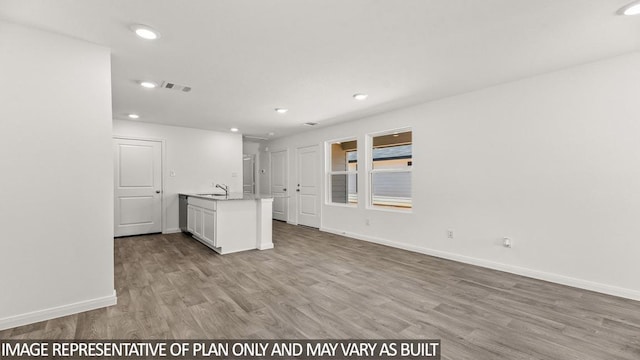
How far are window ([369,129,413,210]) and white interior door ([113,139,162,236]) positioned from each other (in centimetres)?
451

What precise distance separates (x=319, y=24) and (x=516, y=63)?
2196 mm

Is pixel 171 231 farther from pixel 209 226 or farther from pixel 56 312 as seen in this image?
pixel 56 312

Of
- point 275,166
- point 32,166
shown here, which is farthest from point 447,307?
point 275,166

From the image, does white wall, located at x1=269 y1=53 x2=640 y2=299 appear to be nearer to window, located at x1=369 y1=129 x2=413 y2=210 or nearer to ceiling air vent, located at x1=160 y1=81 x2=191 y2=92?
window, located at x1=369 y1=129 x2=413 y2=210

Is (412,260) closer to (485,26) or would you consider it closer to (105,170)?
(485,26)

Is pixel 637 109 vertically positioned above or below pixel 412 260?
above

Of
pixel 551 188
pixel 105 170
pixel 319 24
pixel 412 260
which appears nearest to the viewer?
pixel 319 24

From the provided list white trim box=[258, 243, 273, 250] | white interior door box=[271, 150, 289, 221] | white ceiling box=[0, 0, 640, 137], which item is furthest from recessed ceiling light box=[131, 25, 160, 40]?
white interior door box=[271, 150, 289, 221]

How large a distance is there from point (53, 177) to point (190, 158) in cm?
420

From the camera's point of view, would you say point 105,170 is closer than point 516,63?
Yes

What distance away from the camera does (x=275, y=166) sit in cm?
808

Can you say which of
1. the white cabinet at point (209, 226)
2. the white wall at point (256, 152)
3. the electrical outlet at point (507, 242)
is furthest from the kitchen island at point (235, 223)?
the white wall at point (256, 152)

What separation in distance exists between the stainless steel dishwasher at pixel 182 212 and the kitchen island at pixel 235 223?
1123 millimetres

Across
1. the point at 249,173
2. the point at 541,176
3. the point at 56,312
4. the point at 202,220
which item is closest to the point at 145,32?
the point at 56,312
